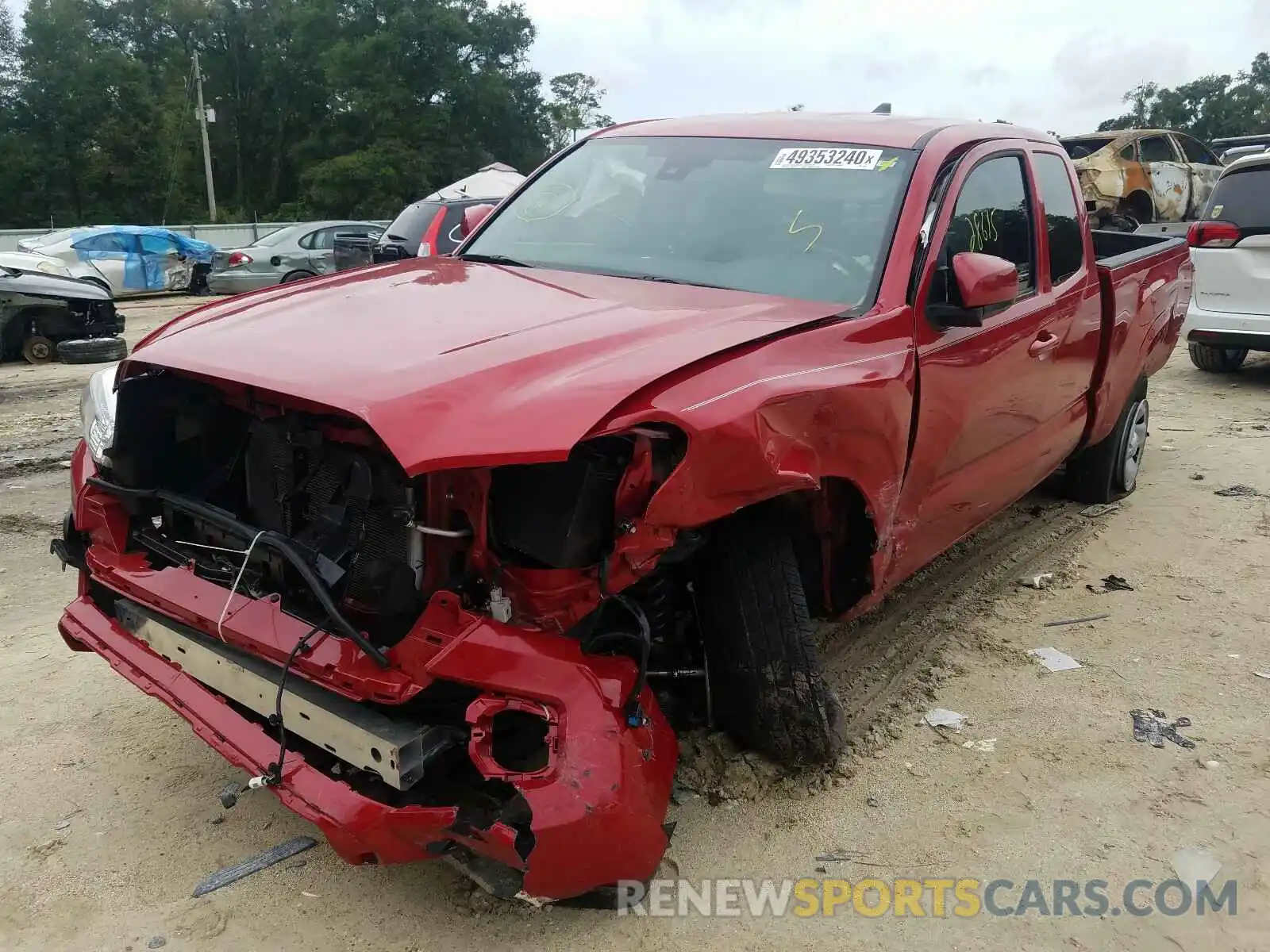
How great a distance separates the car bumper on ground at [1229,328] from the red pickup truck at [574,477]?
18.0 ft

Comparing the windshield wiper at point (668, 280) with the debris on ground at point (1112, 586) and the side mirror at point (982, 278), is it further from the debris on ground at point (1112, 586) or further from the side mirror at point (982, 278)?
the debris on ground at point (1112, 586)

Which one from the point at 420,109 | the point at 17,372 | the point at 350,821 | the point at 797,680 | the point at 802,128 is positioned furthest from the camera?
the point at 420,109

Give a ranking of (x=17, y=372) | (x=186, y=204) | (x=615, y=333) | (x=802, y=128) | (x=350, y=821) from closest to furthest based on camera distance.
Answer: (x=350, y=821)
(x=615, y=333)
(x=802, y=128)
(x=17, y=372)
(x=186, y=204)

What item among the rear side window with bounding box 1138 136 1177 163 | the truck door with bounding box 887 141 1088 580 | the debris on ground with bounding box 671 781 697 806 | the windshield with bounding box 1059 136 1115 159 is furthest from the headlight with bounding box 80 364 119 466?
the rear side window with bounding box 1138 136 1177 163

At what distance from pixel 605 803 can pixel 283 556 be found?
0.98m

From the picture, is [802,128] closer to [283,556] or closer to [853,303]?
[853,303]

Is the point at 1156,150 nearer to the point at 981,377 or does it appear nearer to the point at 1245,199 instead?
the point at 1245,199

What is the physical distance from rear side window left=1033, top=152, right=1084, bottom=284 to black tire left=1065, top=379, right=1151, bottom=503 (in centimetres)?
138

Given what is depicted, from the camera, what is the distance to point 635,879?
2.36 meters

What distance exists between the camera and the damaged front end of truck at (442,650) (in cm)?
217

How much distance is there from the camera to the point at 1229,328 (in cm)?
847

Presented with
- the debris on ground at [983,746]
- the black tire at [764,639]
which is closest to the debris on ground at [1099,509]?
the debris on ground at [983,746]

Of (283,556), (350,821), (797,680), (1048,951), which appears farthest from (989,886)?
(283,556)

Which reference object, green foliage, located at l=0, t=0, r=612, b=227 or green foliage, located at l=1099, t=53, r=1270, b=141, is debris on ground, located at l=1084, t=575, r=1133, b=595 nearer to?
green foliage, located at l=0, t=0, r=612, b=227
